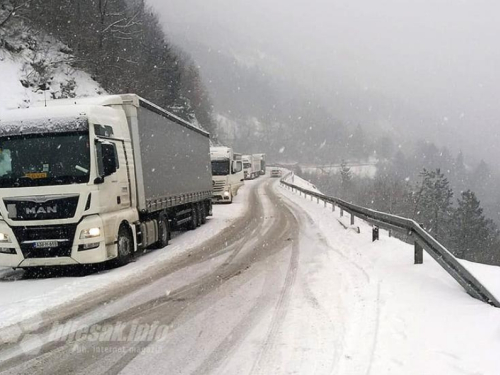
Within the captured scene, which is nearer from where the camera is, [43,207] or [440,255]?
[440,255]

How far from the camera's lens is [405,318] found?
539cm

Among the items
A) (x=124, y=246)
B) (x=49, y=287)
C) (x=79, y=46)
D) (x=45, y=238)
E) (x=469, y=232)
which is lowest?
(x=469, y=232)

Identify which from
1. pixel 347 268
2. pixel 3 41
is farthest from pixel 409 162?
pixel 347 268

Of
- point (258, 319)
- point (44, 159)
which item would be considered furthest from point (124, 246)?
point (258, 319)

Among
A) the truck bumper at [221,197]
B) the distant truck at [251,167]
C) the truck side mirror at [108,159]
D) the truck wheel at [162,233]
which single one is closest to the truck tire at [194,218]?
the truck wheel at [162,233]

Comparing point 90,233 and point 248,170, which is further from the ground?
point 248,170

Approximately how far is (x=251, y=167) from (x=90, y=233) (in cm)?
6043

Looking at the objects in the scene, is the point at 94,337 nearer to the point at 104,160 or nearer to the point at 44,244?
the point at 44,244

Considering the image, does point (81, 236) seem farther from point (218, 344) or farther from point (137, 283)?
point (218, 344)

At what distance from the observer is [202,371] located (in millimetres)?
4113

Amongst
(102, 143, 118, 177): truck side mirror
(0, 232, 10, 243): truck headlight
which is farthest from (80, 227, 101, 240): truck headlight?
(0, 232, 10, 243): truck headlight

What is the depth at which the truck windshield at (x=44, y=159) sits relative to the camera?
8289mm

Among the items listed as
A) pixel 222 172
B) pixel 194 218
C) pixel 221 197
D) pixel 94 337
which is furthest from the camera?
pixel 221 197

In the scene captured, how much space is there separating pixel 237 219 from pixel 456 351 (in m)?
15.5
